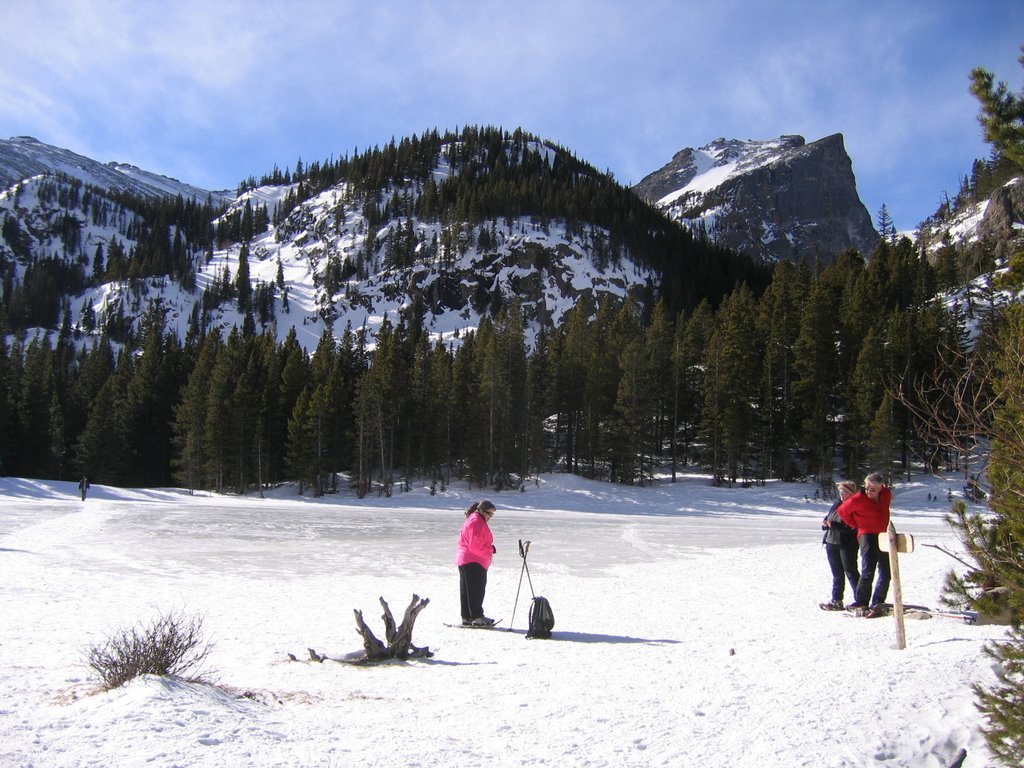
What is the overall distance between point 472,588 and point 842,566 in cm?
564

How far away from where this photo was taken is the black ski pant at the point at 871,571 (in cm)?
928

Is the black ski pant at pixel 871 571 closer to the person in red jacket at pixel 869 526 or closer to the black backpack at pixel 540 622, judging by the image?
the person in red jacket at pixel 869 526

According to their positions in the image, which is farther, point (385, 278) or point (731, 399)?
point (385, 278)

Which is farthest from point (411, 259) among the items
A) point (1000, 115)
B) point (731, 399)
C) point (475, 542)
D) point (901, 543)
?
point (1000, 115)

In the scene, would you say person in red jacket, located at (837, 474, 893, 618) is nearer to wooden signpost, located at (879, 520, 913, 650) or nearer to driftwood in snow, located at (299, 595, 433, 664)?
wooden signpost, located at (879, 520, 913, 650)

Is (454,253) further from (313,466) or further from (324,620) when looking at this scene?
(324,620)

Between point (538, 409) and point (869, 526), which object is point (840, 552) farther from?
point (538, 409)

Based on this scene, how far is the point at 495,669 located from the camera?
705cm

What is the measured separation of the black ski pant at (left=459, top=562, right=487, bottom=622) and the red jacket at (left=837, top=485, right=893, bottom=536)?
542 centimetres

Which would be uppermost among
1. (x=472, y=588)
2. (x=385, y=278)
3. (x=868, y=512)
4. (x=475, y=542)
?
(x=385, y=278)

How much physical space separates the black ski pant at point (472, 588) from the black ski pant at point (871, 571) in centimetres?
534

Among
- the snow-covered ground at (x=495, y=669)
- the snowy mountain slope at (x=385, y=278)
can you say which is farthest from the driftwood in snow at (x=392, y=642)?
the snowy mountain slope at (x=385, y=278)

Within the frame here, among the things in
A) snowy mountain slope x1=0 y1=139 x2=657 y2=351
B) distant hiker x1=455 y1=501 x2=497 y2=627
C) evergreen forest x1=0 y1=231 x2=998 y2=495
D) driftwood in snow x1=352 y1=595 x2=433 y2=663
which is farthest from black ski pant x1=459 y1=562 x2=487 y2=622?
snowy mountain slope x1=0 y1=139 x2=657 y2=351

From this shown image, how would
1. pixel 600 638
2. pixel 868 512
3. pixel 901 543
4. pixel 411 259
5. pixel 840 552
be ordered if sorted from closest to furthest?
pixel 901 543
pixel 600 638
pixel 868 512
pixel 840 552
pixel 411 259
